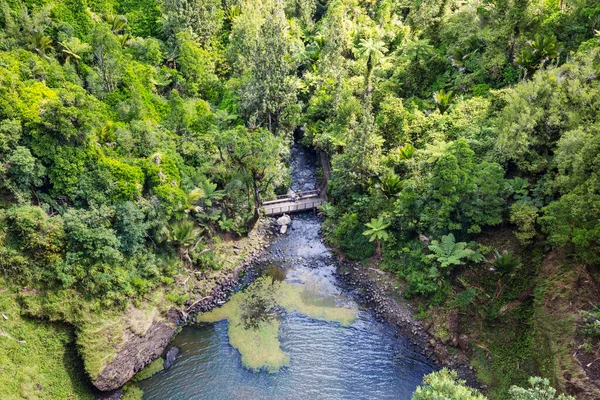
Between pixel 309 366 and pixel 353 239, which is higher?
pixel 353 239

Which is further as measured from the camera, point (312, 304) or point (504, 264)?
point (312, 304)

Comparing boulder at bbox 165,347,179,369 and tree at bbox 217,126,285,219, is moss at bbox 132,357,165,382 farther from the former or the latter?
tree at bbox 217,126,285,219

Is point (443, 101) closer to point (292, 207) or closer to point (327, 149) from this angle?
point (327, 149)

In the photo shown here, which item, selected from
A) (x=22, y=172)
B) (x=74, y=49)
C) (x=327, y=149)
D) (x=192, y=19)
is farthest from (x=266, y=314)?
(x=192, y=19)

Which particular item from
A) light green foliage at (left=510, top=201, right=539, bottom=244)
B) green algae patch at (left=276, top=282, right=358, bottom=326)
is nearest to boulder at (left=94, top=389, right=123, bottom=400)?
green algae patch at (left=276, top=282, right=358, bottom=326)

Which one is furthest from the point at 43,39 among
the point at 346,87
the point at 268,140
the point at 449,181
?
the point at 449,181

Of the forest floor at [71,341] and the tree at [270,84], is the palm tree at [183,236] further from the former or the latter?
the tree at [270,84]

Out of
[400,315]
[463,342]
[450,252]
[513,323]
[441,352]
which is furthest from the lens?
[400,315]
